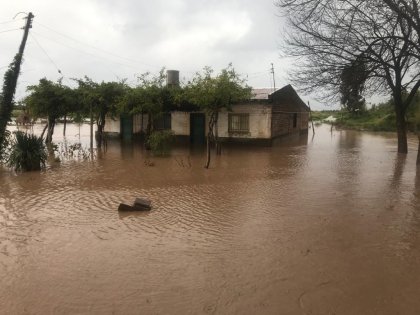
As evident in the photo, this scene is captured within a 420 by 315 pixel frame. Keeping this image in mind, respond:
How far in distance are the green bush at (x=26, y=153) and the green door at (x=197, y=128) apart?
1074 cm

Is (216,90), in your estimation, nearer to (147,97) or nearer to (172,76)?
(147,97)

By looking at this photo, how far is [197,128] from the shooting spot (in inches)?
883

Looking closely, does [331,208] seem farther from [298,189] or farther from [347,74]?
[347,74]

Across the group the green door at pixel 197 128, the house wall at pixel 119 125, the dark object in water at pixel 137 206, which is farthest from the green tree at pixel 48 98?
the dark object in water at pixel 137 206

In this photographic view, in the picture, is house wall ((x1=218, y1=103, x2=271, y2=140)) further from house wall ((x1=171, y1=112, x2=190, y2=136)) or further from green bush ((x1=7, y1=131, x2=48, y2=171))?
green bush ((x1=7, y1=131, x2=48, y2=171))

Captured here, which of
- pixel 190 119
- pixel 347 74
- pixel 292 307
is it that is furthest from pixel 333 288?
pixel 190 119

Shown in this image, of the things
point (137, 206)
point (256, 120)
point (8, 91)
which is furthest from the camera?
point (256, 120)

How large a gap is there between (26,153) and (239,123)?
1225 centimetres

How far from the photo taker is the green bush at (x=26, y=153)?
1238 cm

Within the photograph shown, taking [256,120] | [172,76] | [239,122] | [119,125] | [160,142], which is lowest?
[160,142]

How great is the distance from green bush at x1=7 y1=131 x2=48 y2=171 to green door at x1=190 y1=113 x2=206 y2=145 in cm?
1074

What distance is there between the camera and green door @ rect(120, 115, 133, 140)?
24170 millimetres

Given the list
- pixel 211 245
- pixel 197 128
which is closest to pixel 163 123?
pixel 197 128

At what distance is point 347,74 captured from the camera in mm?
13047
